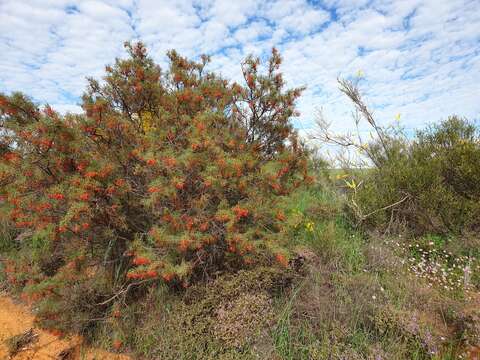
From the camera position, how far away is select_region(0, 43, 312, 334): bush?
9.01 feet

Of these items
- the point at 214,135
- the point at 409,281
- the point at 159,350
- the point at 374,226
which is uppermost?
the point at 214,135

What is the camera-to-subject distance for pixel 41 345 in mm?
3223

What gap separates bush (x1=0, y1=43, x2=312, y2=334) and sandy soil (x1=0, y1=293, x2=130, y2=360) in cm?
49

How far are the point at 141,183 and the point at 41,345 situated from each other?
2039 mm

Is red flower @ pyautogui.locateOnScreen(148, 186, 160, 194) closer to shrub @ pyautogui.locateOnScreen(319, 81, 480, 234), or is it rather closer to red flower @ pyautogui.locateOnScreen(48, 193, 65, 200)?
red flower @ pyautogui.locateOnScreen(48, 193, 65, 200)

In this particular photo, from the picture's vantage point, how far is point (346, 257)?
146 inches

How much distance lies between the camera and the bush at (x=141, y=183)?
2746mm

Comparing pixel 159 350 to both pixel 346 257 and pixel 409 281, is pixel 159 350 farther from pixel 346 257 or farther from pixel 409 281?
pixel 409 281

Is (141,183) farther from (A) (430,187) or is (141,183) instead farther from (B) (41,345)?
(A) (430,187)

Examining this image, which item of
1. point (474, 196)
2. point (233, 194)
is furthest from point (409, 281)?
point (233, 194)

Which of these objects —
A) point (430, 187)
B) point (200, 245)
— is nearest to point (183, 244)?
point (200, 245)

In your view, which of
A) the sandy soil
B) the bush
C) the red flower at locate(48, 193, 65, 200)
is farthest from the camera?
the sandy soil

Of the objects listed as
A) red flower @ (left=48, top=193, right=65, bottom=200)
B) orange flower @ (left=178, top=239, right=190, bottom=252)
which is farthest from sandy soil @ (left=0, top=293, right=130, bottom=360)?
red flower @ (left=48, top=193, right=65, bottom=200)

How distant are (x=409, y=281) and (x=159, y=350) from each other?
2675mm
